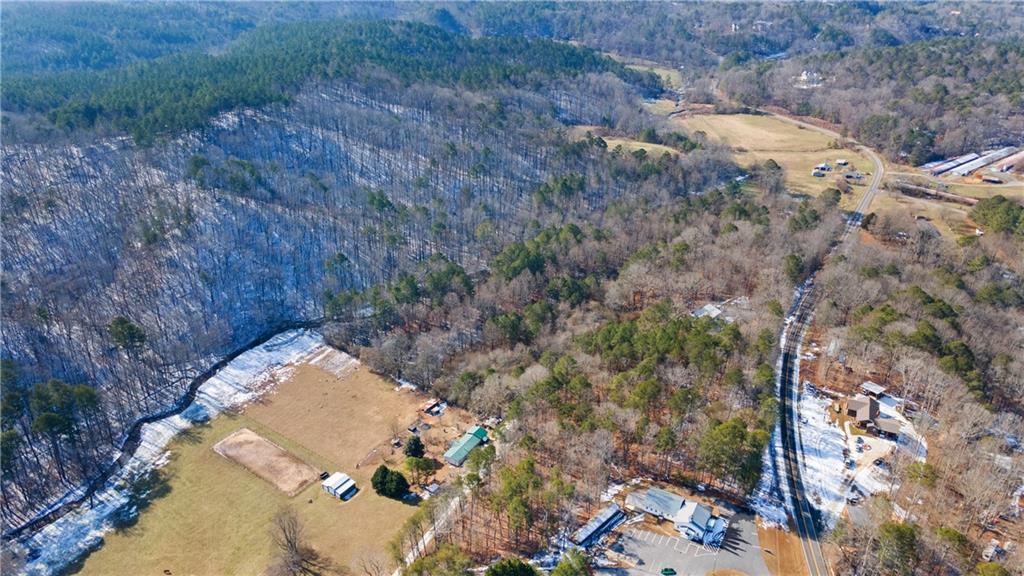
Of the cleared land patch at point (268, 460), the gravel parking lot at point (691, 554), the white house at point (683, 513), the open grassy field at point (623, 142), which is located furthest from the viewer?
the open grassy field at point (623, 142)

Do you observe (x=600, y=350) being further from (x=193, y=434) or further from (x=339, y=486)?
(x=193, y=434)

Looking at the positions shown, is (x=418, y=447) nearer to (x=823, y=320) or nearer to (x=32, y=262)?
(x=823, y=320)

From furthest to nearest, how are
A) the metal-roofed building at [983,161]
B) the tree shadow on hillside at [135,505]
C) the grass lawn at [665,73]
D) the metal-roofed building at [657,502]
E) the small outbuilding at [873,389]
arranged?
the grass lawn at [665,73]
the metal-roofed building at [983,161]
the small outbuilding at [873,389]
the tree shadow on hillside at [135,505]
the metal-roofed building at [657,502]

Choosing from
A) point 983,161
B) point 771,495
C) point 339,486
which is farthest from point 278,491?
point 983,161

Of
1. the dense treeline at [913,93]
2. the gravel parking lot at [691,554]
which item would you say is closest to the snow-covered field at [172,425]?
the gravel parking lot at [691,554]

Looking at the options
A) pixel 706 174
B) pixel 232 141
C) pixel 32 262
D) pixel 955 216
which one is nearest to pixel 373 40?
pixel 232 141

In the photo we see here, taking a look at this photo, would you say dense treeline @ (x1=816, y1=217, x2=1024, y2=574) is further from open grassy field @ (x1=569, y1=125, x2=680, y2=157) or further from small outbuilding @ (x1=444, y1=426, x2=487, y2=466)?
open grassy field @ (x1=569, y1=125, x2=680, y2=157)

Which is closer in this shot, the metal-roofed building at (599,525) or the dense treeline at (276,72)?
the metal-roofed building at (599,525)

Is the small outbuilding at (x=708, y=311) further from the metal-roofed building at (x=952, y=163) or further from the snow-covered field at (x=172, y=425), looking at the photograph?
the metal-roofed building at (x=952, y=163)
